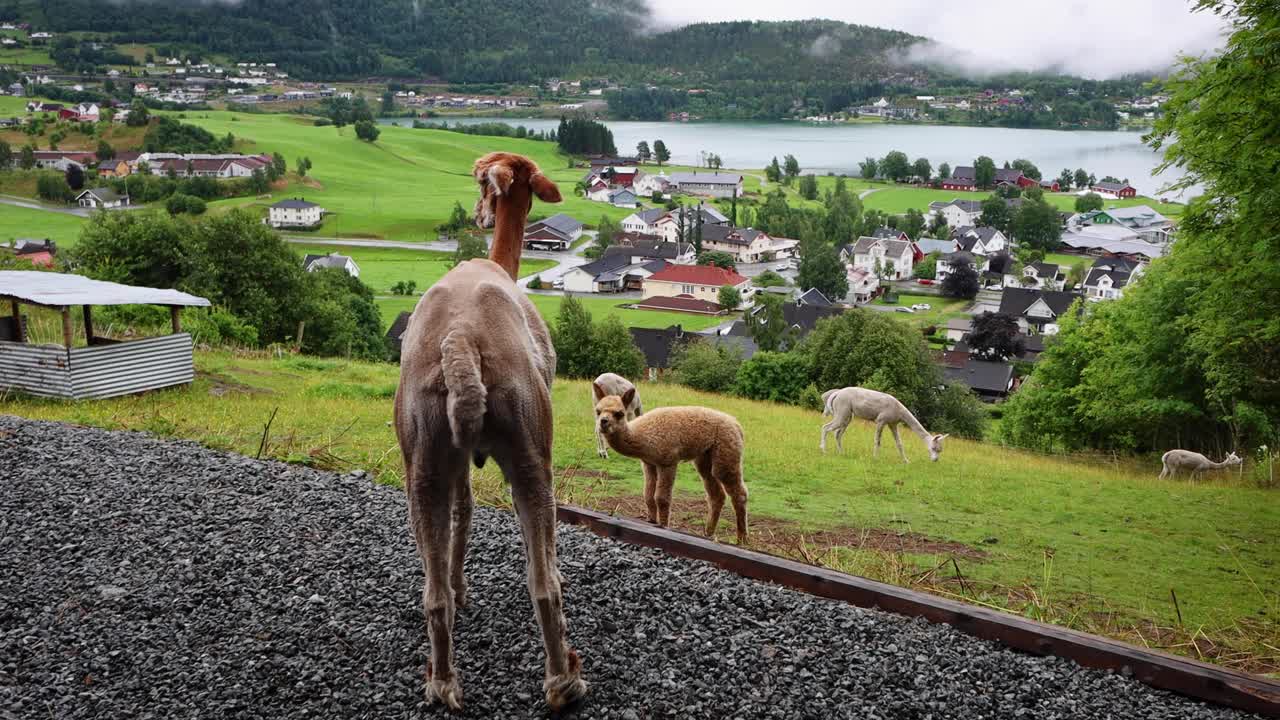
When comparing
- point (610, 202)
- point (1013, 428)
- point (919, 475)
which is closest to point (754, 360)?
point (1013, 428)

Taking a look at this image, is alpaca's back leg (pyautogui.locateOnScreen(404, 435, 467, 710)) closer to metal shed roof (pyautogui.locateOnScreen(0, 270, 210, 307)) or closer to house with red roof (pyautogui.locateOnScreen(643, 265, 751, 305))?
metal shed roof (pyautogui.locateOnScreen(0, 270, 210, 307))

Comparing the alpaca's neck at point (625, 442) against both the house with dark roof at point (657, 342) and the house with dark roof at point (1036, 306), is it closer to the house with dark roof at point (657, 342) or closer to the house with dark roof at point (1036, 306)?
the house with dark roof at point (657, 342)

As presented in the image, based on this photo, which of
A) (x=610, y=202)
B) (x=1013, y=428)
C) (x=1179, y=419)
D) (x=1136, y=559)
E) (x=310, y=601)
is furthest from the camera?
(x=610, y=202)

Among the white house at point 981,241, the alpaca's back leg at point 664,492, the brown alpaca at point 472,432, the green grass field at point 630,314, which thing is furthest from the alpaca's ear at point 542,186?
the white house at point 981,241

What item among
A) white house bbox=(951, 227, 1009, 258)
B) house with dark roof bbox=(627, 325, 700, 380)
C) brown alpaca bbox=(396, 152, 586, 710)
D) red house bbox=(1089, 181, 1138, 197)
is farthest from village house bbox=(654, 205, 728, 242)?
brown alpaca bbox=(396, 152, 586, 710)

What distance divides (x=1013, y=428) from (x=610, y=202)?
118592 millimetres

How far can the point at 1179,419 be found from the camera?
28.4 meters

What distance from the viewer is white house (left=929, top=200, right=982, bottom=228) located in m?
143

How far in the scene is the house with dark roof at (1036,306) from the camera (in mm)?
85875

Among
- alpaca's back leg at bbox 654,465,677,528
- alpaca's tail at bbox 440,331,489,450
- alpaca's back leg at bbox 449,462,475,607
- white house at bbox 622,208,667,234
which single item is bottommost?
white house at bbox 622,208,667,234

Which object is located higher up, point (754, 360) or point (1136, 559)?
point (1136, 559)

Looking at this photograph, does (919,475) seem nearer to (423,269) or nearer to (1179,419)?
(1179,419)

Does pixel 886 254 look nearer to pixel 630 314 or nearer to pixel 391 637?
pixel 630 314

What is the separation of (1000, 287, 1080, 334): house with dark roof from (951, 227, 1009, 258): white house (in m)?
30.7
